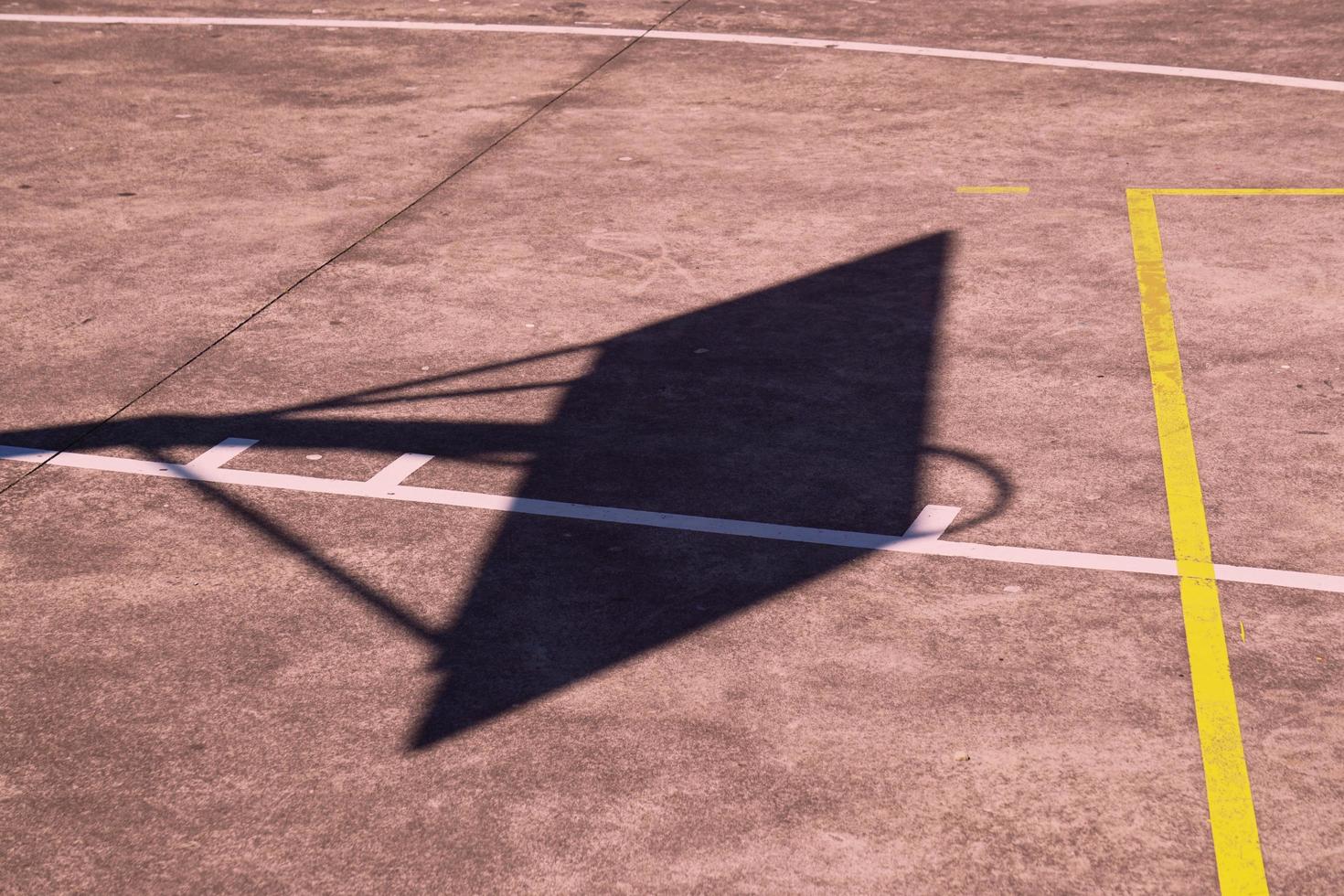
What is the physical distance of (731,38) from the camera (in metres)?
14.5

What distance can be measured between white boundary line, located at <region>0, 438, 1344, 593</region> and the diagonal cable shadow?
2.9 inches

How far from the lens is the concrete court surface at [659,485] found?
4.67 meters

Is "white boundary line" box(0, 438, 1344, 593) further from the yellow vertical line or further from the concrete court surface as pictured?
the yellow vertical line

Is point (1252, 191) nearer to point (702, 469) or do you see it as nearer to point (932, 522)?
point (932, 522)

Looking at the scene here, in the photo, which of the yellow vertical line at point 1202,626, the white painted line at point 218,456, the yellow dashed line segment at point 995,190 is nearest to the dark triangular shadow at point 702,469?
the yellow vertical line at point 1202,626

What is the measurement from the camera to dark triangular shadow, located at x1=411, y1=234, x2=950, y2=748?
559cm

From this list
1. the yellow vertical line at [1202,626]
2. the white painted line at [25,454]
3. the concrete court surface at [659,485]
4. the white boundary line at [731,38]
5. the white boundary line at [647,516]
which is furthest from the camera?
the white boundary line at [731,38]

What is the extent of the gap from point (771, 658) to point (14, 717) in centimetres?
262

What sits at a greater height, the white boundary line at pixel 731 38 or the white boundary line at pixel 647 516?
the white boundary line at pixel 731 38

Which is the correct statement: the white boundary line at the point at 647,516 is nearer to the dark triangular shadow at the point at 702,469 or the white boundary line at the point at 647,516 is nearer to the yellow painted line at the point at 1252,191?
the dark triangular shadow at the point at 702,469

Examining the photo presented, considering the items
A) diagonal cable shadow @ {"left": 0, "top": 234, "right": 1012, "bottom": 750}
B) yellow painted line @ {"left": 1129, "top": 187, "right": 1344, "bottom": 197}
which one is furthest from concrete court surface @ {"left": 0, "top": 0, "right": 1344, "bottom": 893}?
yellow painted line @ {"left": 1129, "top": 187, "right": 1344, "bottom": 197}

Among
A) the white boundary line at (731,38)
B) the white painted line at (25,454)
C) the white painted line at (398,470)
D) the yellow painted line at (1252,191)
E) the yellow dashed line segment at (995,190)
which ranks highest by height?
the white boundary line at (731,38)

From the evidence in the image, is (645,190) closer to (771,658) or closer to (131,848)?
(771,658)

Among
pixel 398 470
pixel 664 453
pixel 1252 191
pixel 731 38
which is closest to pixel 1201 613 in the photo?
pixel 664 453
